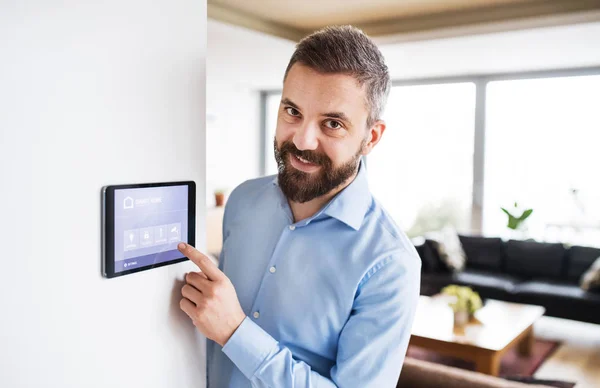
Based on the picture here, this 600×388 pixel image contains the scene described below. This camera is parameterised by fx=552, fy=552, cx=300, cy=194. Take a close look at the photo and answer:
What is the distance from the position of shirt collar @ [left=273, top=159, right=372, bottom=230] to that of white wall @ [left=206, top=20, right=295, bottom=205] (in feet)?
12.4

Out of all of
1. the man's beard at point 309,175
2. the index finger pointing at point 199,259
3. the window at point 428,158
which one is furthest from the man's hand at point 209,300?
the window at point 428,158

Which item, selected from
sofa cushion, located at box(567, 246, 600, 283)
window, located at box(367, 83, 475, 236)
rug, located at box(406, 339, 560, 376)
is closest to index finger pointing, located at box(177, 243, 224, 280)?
rug, located at box(406, 339, 560, 376)

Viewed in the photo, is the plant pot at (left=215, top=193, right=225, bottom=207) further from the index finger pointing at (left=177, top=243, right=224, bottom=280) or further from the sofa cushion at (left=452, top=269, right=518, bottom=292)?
the index finger pointing at (left=177, top=243, right=224, bottom=280)

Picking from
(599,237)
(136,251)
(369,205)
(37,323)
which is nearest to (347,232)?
(369,205)

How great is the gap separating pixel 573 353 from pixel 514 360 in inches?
22.0

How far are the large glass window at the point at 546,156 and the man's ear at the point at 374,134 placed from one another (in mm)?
5517

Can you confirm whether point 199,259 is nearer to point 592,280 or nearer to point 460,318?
point 460,318

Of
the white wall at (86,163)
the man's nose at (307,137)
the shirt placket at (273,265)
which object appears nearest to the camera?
the white wall at (86,163)

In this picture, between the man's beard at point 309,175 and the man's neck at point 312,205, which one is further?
the man's neck at point 312,205

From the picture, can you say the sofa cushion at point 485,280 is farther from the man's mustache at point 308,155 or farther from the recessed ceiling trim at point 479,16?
the man's mustache at point 308,155

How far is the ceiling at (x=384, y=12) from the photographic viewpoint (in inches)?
168

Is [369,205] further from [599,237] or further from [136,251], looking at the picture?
[599,237]

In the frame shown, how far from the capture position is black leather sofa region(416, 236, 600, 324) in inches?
187

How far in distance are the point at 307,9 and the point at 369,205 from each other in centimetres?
359
